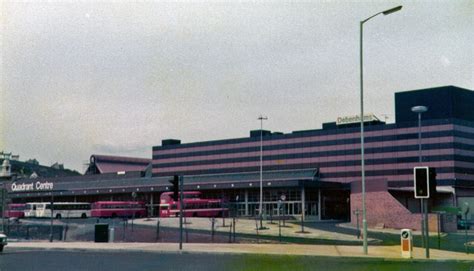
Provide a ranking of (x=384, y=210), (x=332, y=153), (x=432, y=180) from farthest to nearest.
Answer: (x=332, y=153)
(x=384, y=210)
(x=432, y=180)

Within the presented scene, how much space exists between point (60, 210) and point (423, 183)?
68.0 meters

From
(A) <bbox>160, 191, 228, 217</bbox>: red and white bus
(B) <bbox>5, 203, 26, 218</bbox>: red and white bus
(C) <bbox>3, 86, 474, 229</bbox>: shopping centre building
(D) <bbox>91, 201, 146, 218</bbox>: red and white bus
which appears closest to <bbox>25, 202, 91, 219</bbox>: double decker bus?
(B) <bbox>5, 203, 26, 218</bbox>: red and white bus

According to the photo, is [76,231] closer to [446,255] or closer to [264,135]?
[446,255]

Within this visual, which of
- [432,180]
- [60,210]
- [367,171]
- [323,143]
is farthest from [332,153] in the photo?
[432,180]

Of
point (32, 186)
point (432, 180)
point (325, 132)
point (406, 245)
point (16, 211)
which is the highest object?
point (325, 132)

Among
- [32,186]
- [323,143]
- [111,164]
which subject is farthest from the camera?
[111,164]

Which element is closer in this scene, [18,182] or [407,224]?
[407,224]

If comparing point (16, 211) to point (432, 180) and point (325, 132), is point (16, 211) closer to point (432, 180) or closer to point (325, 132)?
point (325, 132)

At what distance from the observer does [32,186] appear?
130m

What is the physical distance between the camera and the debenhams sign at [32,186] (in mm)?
126938

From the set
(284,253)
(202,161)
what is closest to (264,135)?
(202,161)

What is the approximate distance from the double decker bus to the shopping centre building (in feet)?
40.7

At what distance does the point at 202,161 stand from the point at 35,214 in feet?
145

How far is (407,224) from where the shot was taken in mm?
56500
